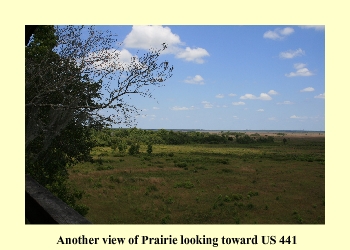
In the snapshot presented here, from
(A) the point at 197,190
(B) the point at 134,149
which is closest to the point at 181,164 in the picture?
(B) the point at 134,149

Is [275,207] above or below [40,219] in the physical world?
below

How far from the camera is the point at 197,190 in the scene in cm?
2620

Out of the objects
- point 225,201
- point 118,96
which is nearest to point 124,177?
point 225,201

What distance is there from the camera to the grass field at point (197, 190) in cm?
1967

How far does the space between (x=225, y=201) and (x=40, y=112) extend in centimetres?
1773

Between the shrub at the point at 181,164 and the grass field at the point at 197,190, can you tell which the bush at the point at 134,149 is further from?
the shrub at the point at 181,164

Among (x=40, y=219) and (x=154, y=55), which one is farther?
(x=154, y=55)

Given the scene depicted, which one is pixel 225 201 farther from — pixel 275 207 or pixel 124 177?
pixel 124 177

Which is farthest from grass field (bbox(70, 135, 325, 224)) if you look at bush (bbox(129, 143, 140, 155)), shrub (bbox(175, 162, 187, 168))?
bush (bbox(129, 143, 140, 155))

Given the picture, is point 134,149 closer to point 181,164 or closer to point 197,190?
point 181,164

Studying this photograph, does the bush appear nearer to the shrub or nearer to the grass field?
the grass field

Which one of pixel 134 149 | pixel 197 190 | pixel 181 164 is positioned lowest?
pixel 197 190
